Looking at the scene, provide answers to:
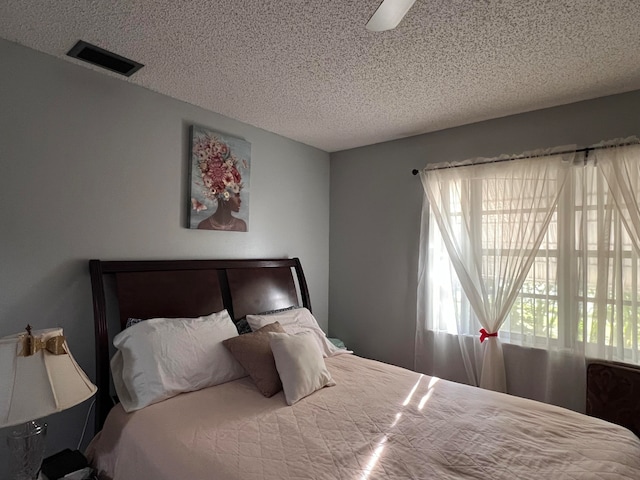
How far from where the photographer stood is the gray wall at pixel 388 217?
256cm

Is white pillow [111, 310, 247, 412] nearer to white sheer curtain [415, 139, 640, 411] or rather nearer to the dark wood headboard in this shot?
the dark wood headboard

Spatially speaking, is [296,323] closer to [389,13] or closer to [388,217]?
[388,217]

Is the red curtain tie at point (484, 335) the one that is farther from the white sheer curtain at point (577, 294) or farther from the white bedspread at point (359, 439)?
the white bedspread at point (359, 439)

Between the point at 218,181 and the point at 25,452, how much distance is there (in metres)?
1.84

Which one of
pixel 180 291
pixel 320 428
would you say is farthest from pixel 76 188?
pixel 320 428

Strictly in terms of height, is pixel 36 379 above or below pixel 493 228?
below

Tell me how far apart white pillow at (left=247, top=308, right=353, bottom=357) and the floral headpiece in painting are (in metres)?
0.95

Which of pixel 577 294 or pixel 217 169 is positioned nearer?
pixel 577 294

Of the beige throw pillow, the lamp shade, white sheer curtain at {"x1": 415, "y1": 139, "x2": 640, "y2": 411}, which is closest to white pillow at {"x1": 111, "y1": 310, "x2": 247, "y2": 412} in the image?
the beige throw pillow

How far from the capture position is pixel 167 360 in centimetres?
181

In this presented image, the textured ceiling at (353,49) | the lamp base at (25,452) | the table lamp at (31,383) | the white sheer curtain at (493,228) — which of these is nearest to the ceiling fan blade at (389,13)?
the textured ceiling at (353,49)

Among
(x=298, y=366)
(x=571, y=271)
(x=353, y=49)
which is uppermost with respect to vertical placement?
(x=353, y=49)

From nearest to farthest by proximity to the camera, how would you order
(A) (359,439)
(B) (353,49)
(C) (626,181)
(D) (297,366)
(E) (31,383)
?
1. (E) (31,383)
2. (A) (359,439)
3. (B) (353,49)
4. (D) (297,366)
5. (C) (626,181)

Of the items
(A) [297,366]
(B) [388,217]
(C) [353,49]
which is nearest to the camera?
(C) [353,49]
